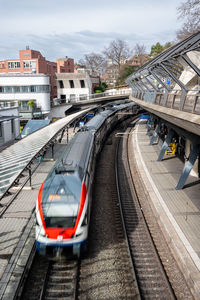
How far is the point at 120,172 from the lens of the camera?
17344 mm

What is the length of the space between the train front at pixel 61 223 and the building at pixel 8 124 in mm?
20042

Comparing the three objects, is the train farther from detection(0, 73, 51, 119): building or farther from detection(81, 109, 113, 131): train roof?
detection(0, 73, 51, 119): building

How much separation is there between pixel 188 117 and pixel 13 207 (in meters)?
8.71

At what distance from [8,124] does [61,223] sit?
24.2 m

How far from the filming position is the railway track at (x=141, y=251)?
719cm

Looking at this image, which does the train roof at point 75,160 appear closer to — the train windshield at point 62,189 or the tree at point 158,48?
the train windshield at point 62,189

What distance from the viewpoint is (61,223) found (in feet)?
25.4

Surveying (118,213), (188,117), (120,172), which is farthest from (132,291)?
(120,172)

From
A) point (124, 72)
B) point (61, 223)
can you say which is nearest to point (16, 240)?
point (61, 223)

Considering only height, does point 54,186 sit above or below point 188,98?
below

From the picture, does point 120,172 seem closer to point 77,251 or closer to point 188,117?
point 188,117

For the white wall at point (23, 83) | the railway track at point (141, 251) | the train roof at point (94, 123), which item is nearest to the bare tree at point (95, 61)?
the white wall at point (23, 83)

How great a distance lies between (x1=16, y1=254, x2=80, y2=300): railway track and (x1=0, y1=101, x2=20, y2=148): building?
2040 centimetres

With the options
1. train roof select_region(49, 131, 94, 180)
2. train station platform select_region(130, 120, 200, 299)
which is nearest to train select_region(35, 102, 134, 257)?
train roof select_region(49, 131, 94, 180)
